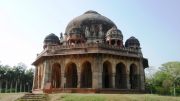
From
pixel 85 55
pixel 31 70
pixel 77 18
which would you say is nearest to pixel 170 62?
pixel 77 18

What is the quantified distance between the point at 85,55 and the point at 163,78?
20.9 meters

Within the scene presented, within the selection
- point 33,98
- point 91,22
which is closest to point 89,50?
point 91,22

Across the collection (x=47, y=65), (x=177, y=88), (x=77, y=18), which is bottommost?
(x=177, y=88)

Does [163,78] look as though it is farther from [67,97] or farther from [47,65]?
[67,97]

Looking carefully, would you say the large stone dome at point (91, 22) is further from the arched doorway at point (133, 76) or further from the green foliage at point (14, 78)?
the green foliage at point (14, 78)

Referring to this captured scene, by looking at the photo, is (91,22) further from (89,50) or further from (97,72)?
(97,72)

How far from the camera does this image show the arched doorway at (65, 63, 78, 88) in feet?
80.2

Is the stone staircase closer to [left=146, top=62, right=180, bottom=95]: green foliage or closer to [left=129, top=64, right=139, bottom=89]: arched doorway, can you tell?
[left=129, top=64, right=139, bottom=89]: arched doorway

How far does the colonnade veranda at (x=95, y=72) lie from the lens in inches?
882

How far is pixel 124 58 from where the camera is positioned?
949 inches

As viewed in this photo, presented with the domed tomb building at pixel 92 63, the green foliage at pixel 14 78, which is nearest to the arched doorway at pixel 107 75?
the domed tomb building at pixel 92 63

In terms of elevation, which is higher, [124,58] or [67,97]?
[124,58]

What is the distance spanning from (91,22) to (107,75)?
6.89 meters

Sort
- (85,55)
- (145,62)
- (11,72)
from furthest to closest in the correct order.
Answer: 1. (11,72)
2. (145,62)
3. (85,55)
